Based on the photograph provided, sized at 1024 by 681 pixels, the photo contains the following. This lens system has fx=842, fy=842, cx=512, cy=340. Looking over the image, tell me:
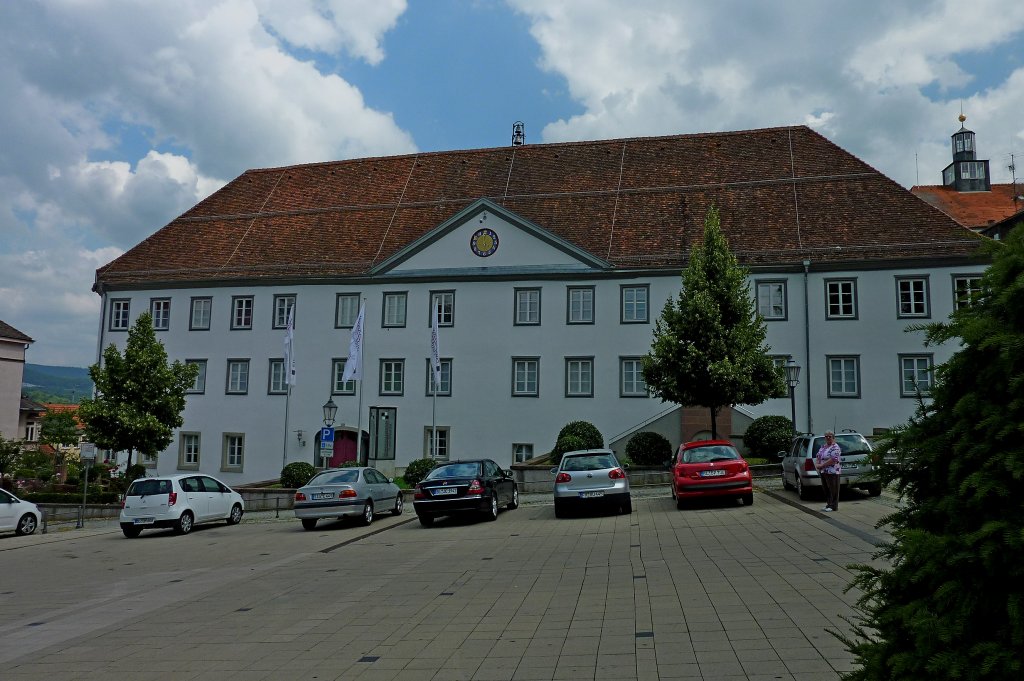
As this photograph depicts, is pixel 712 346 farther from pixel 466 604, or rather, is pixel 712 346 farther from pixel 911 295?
pixel 466 604

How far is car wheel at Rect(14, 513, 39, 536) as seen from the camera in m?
24.2

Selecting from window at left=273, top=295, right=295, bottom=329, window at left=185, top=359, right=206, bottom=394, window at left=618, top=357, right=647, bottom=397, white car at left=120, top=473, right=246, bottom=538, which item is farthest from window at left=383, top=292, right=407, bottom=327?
white car at left=120, top=473, right=246, bottom=538

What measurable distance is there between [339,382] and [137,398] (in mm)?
8501

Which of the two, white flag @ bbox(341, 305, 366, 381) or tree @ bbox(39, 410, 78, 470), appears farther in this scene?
tree @ bbox(39, 410, 78, 470)

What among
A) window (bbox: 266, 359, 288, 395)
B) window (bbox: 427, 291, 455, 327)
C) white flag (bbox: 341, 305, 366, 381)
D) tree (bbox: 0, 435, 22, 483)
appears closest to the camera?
white flag (bbox: 341, 305, 366, 381)

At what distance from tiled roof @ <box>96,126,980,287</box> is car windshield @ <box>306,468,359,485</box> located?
708 inches

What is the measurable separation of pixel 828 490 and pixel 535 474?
12.2m

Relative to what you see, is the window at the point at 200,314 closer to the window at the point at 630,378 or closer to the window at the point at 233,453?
the window at the point at 233,453

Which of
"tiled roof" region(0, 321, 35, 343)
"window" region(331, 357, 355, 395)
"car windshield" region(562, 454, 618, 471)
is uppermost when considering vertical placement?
"tiled roof" region(0, 321, 35, 343)

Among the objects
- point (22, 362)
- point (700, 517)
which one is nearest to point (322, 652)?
point (700, 517)

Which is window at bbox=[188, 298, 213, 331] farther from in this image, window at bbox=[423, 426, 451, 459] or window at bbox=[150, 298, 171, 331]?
window at bbox=[423, 426, 451, 459]

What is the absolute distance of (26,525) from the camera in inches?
961

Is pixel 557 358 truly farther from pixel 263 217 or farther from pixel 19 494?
pixel 19 494

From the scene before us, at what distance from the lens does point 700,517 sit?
57.4 feet
